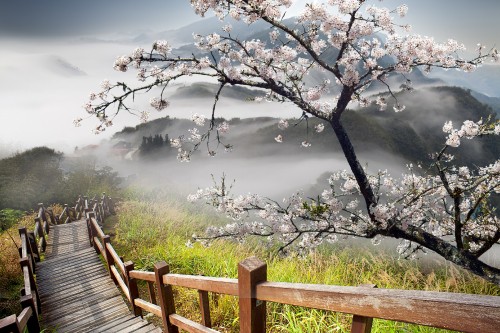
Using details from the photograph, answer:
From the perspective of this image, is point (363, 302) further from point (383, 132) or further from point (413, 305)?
point (383, 132)

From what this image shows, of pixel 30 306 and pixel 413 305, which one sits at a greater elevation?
pixel 413 305

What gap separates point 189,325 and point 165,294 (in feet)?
2.32

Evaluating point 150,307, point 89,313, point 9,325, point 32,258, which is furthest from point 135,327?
point 32,258

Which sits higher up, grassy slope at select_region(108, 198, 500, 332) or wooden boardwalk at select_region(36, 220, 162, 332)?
grassy slope at select_region(108, 198, 500, 332)

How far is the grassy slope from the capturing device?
4512mm

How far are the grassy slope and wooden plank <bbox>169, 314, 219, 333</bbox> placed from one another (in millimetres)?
1627

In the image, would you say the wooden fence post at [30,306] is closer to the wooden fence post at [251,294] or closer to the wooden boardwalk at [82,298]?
the wooden boardwalk at [82,298]

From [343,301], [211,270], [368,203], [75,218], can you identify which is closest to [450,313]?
[343,301]

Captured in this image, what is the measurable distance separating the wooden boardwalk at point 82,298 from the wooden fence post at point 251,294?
3.76 meters

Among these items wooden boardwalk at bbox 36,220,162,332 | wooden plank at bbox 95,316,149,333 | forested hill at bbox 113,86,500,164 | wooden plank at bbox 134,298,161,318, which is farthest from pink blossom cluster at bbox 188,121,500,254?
forested hill at bbox 113,86,500,164

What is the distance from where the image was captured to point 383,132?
3617 inches

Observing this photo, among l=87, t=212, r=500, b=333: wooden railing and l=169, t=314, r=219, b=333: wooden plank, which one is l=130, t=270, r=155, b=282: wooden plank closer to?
l=169, t=314, r=219, b=333: wooden plank

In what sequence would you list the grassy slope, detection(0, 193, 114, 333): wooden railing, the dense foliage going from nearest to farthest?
detection(0, 193, 114, 333): wooden railing
the grassy slope
the dense foliage

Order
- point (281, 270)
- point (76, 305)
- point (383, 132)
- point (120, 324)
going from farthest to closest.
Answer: point (383, 132) < point (76, 305) < point (281, 270) < point (120, 324)
